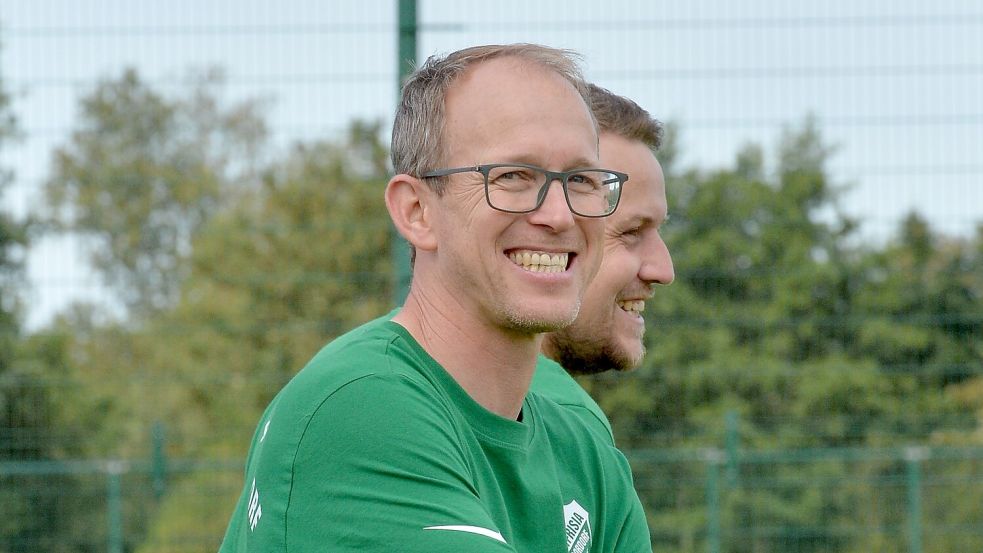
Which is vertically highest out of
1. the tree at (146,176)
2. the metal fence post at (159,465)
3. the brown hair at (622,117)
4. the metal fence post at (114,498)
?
the brown hair at (622,117)

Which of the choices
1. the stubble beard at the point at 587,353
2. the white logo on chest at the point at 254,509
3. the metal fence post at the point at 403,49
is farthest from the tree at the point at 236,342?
the white logo on chest at the point at 254,509

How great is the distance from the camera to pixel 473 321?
5.53ft

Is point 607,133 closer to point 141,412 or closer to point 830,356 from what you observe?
point 830,356

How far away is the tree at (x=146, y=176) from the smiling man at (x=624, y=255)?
3.91 m

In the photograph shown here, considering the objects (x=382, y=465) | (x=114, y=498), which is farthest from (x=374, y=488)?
(x=114, y=498)

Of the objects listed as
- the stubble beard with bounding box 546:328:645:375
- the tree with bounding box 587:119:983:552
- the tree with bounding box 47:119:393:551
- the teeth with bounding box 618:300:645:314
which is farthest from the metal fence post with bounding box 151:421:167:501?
the teeth with bounding box 618:300:645:314

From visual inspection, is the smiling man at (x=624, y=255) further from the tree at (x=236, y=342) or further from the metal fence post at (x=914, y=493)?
the metal fence post at (x=914, y=493)

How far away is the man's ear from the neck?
7cm

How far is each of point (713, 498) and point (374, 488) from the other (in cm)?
522

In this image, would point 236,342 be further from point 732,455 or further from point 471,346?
point 471,346

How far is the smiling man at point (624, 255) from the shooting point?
2473 millimetres

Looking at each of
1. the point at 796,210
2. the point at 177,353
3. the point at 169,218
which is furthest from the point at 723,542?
the point at 169,218

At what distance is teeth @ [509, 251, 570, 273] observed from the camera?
1.65 m

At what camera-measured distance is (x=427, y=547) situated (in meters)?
1.38
